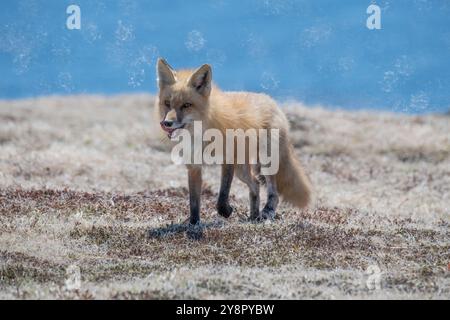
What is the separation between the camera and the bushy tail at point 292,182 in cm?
1418

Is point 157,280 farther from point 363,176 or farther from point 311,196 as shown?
point 363,176

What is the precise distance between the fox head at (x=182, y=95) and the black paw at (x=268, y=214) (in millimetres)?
2579

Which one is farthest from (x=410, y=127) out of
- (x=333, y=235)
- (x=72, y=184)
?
(x=333, y=235)

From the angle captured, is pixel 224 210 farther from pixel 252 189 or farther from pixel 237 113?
pixel 237 113

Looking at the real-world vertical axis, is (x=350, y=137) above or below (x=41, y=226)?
above

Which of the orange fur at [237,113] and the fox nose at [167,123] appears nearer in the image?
the fox nose at [167,123]

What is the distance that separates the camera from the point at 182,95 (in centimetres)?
1181

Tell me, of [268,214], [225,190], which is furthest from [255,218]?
[225,190]

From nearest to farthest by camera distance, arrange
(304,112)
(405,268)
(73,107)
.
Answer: (405,268), (304,112), (73,107)

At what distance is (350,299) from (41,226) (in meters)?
5.69

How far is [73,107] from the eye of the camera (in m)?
37.3

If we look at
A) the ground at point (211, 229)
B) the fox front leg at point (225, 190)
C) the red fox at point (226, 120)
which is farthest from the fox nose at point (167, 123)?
the fox front leg at point (225, 190)

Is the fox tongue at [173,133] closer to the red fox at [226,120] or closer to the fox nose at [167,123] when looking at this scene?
the red fox at [226,120]
